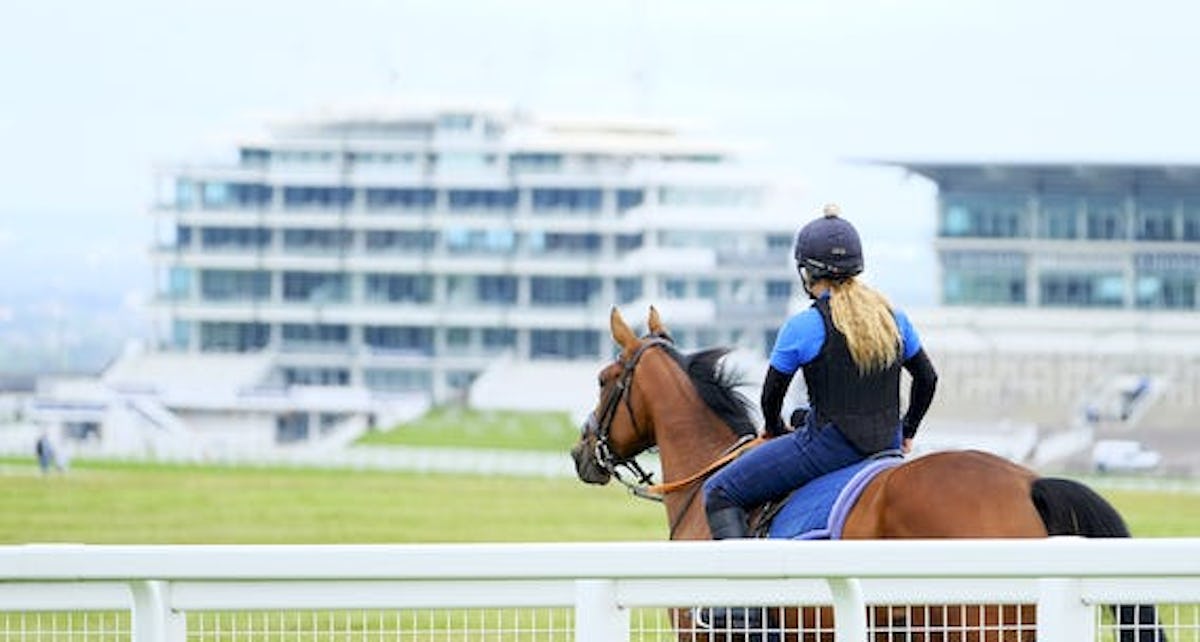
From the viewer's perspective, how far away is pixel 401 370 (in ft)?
315

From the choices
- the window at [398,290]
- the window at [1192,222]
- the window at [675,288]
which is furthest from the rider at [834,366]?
the window at [398,290]

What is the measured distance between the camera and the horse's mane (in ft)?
26.6

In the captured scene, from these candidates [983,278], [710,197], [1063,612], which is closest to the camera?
[1063,612]

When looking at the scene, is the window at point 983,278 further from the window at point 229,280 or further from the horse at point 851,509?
the horse at point 851,509

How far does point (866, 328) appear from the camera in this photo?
719cm

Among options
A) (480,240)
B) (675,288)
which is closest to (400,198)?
(480,240)

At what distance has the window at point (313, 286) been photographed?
98.1m

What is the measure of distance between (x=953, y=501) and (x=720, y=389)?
165 cm

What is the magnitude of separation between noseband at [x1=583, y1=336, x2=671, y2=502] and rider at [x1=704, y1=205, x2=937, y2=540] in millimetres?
912

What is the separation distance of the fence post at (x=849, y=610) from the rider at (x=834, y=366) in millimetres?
1773

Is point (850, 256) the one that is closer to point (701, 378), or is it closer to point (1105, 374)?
point (701, 378)

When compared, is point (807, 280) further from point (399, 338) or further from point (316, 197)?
point (316, 197)

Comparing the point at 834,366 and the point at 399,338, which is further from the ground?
the point at 834,366

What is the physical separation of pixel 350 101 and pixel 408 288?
345 inches
